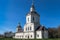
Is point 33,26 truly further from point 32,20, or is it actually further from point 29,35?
point 29,35

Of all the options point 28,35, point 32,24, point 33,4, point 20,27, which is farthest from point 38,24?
point 20,27

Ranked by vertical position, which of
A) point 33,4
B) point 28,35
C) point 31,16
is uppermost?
point 33,4

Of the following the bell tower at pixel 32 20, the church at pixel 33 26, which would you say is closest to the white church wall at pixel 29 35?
the church at pixel 33 26

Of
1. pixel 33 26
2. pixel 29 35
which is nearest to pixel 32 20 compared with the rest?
pixel 33 26

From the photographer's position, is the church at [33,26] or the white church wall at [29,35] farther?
the white church wall at [29,35]

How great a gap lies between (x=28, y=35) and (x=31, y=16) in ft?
24.4

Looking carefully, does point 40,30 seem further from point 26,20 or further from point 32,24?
point 26,20

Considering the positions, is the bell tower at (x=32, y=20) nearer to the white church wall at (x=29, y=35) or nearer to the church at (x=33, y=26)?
the church at (x=33, y=26)

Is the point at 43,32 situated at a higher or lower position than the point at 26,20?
lower

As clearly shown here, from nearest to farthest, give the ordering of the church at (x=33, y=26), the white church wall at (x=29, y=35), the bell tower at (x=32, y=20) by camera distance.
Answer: the church at (x=33, y=26), the white church wall at (x=29, y=35), the bell tower at (x=32, y=20)

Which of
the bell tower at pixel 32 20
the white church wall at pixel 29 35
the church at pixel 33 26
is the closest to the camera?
the church at pixel 33 26

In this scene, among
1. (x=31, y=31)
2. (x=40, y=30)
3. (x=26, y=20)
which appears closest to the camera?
(x=40, y=30)

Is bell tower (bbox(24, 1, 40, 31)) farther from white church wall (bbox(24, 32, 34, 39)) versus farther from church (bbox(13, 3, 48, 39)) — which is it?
white church wall (bbox(24, 32, 34, 39))

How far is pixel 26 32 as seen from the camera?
1981 inches
